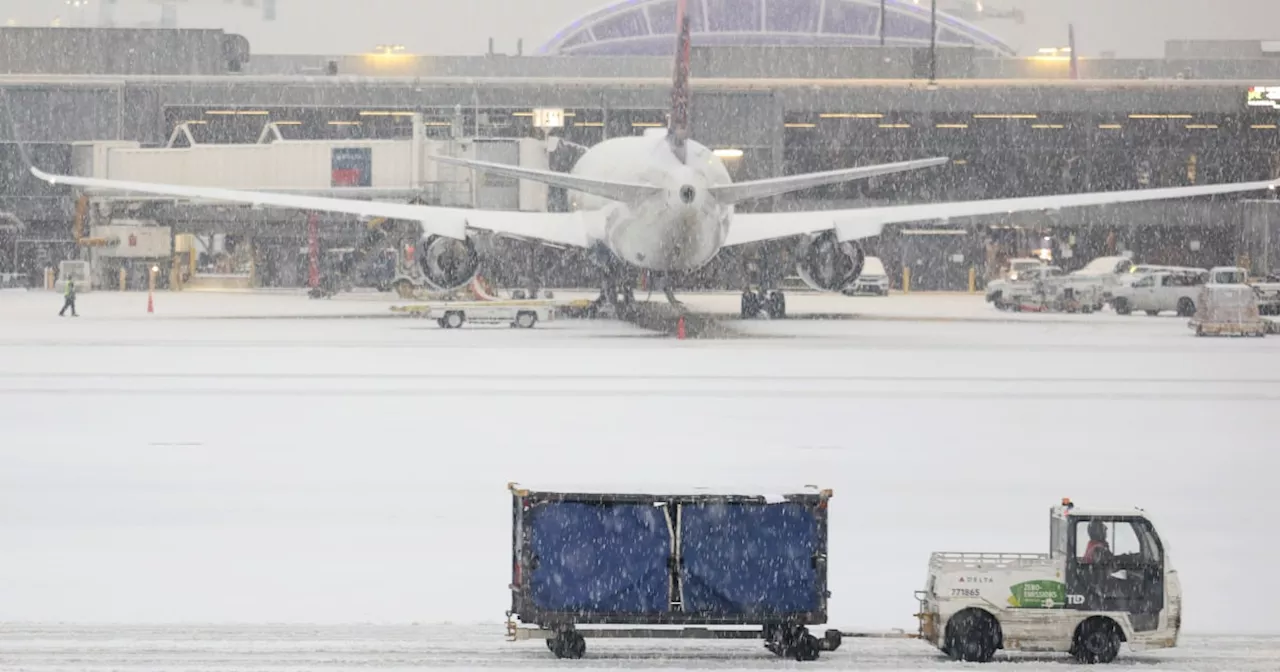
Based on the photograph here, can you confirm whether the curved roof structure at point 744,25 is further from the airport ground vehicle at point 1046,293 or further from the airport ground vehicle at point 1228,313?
the airport ground vehicle at point 1228,313

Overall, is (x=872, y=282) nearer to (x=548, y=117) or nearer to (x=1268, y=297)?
(x=548, y=117)

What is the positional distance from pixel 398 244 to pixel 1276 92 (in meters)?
44.9

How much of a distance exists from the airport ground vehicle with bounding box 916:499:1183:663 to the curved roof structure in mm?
156068

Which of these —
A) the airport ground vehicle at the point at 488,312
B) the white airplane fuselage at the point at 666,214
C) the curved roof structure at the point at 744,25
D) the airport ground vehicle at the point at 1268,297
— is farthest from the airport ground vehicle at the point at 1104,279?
the curved roof structure at the point at 744,25

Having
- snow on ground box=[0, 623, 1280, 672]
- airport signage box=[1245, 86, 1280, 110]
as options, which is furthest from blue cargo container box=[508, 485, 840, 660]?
airport signage box=[1245, 86, 1280, 110]

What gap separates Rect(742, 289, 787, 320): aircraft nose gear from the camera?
5578 centimetres

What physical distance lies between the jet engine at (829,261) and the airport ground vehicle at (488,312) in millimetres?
7544

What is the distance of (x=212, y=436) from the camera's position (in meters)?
22.5

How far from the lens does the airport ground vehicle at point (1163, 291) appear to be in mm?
59812

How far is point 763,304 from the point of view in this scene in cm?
5578

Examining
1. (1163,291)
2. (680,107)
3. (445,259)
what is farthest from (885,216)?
(1163,291)

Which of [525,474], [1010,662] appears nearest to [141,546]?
[525,474]

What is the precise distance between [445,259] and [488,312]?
1985 millimetres

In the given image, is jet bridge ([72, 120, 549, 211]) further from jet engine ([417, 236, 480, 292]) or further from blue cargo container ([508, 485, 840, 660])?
blue cargo container ([508, 485, 840, 660])
